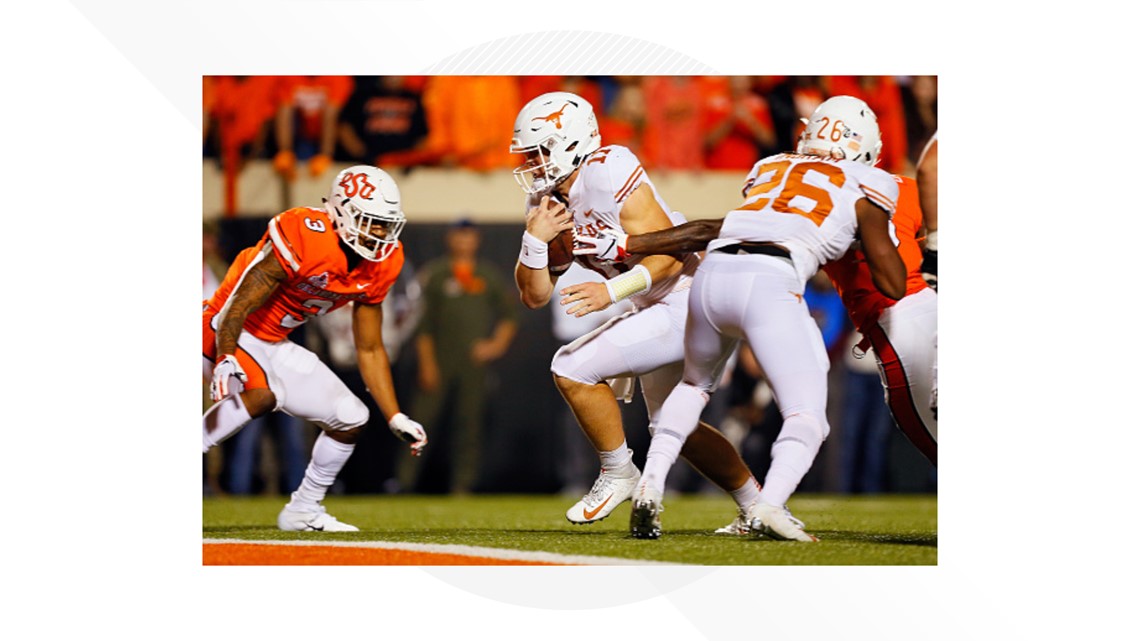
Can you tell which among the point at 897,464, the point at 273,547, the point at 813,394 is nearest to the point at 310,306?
the point at 273,547

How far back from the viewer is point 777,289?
432cm

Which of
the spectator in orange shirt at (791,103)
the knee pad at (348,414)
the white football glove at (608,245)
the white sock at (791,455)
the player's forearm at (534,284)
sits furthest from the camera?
the spectator in orange shirt at (791,103)

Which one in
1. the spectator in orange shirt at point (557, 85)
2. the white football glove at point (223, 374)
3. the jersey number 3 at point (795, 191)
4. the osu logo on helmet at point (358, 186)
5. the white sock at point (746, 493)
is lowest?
the white sock at point (746, 493)

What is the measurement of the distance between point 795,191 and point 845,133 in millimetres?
364

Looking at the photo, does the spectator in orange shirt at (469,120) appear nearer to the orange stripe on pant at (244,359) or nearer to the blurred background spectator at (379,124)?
the blurred background spectator at (379,124)

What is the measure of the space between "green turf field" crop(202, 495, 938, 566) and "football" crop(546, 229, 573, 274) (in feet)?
3.07

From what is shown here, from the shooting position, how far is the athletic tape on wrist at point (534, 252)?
15.8ft

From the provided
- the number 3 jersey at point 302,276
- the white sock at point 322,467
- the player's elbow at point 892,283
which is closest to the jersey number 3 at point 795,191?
the player's elbow at point 892,283

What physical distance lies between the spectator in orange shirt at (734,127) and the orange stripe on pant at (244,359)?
2000 millimetres

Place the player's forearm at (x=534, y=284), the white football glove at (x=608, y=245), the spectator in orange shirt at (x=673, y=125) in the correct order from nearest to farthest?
the white football glove at (x=608, y=245) → the player's forearm at (x=534, y=284) → the spectator in orange shirt at (x=673, y=125)

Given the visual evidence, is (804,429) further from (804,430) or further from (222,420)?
(222,420)

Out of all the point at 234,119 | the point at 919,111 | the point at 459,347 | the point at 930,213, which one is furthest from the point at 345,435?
the point at 919,111

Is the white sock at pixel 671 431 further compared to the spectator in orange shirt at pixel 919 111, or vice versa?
the spectator in orange shirt at pixel 919 111

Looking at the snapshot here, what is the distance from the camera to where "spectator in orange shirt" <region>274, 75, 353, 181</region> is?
5.57 meters
